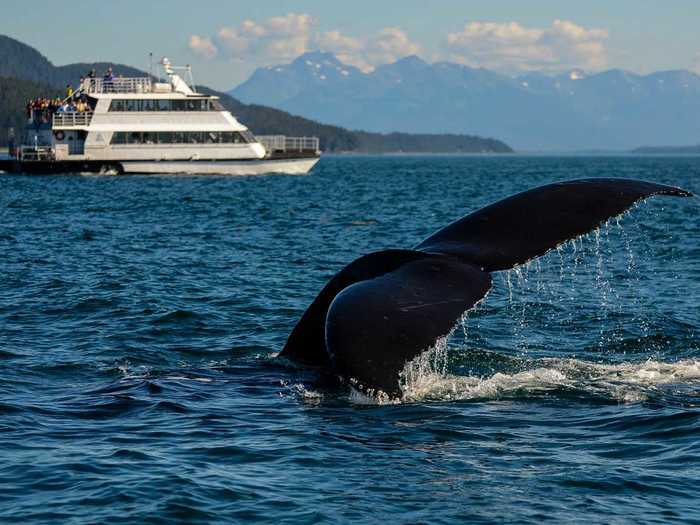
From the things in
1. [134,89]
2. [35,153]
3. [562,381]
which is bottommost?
[562,381]

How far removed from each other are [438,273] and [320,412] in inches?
65.4

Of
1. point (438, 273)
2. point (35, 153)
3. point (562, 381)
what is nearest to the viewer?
point (438, 273)

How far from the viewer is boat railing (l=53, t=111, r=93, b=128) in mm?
65625

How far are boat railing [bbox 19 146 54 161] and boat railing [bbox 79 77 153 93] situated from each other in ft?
13.8

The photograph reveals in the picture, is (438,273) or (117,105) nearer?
(438,273)

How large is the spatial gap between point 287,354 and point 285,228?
2154cm

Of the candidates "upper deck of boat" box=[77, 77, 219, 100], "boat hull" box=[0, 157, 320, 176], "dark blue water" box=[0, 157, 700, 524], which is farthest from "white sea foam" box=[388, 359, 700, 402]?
"upper deck of boat" box=[77, 77, 219, 100]

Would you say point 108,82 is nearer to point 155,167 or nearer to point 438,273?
point 155,167

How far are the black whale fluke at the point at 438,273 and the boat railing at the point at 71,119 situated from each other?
196 ft

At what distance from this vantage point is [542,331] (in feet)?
45.1

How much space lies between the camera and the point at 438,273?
24.3ft

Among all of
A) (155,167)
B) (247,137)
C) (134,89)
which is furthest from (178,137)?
(247,137)

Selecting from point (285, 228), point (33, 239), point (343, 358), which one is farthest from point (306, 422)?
point (285, 228)

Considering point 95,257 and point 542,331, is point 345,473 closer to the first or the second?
point 542,331
